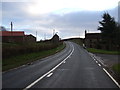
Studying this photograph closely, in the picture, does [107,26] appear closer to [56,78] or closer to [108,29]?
[108,29]

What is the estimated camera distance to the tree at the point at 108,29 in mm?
78838

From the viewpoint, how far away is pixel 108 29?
79.5 m

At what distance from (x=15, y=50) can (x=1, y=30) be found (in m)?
76.8

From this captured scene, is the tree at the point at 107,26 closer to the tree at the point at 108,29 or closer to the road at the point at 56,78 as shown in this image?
the tree at the point at 108,29

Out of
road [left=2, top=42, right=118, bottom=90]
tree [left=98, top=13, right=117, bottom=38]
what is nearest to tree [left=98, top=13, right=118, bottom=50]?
tree [left=98, top=13, right=117, bottom=38]

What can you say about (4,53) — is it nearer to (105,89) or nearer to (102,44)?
(105,89)

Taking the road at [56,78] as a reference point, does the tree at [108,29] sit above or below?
above

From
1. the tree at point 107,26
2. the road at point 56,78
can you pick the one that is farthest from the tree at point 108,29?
the road at point 56,78

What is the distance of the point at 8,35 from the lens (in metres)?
109

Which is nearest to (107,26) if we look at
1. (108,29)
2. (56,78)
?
(108,29)

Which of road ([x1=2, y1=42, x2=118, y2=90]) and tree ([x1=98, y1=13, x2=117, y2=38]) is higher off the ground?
tree ([x1=98, y1=13, x2=117, y2=38])

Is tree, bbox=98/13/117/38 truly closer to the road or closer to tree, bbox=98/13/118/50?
tree, bbox=98/13/118/50

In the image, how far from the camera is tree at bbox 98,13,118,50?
7884 cm

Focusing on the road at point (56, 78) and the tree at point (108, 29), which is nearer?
the road at point (56, 78)
